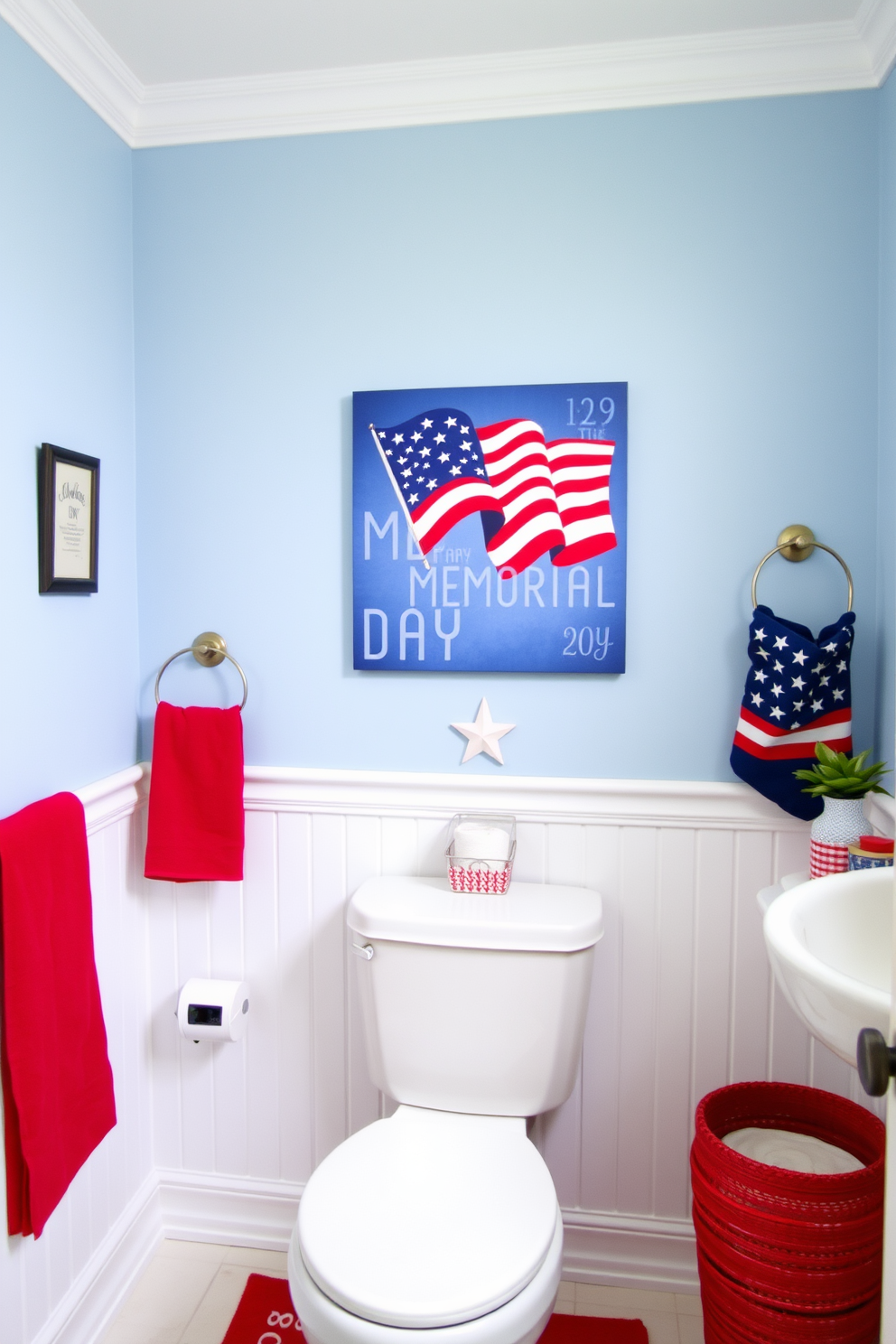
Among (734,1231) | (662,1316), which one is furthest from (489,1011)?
(662,1316)

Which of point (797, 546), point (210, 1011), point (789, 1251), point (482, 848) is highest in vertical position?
point (797, 546)

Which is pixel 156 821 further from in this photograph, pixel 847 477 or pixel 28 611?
pixel 847 477

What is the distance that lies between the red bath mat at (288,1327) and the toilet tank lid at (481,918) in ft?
2.48

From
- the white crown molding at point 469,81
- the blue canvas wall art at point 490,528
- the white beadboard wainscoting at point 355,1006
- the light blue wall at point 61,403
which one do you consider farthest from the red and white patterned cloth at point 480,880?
the white crown molding at point 469,81

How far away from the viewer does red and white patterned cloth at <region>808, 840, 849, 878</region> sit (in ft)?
4.97

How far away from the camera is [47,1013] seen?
147cm

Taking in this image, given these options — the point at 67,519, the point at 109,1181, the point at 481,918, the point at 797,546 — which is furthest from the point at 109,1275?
the point at 797,546

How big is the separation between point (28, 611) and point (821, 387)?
1.48m

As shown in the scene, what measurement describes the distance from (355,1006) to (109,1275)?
2.24ft

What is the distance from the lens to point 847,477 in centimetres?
169

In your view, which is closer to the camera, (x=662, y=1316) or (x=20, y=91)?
(x=20, y=91)

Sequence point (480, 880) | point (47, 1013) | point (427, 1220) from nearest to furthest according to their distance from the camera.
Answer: point (427, 1220), point (47, 1013), point (480, 880)

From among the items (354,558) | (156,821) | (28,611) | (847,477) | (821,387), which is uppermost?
(821,387)

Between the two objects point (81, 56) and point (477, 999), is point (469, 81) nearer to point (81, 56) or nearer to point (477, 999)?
point (81, 56)
